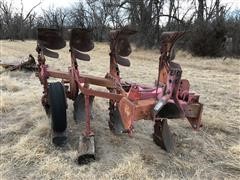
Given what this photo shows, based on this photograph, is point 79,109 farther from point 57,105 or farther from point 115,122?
point 57,105

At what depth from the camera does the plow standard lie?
3.27 m

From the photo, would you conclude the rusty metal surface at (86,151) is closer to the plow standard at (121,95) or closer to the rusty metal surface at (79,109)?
the plow standard at (121,95)

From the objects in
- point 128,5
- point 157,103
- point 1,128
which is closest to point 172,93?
point 157,103

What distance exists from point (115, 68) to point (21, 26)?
35.5m

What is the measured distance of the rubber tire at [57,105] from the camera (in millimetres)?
3867

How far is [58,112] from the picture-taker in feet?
12.7

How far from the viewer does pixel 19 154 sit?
3846mm

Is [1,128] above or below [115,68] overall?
below

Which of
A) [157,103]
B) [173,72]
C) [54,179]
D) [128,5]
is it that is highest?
[128,5]

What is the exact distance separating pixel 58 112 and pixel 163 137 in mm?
1124

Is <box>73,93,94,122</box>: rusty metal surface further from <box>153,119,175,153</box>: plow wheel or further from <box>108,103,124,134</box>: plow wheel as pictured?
<box>153,119,175,153</box>: plow wheel

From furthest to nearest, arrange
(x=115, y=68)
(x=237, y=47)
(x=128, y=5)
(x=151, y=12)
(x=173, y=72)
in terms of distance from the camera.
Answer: (x=128, y=5), (x=151, y=12), (x=237, y=47), (x=115, y=68), (x=173, y=72)

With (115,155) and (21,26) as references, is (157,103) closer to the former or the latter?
(115,155)

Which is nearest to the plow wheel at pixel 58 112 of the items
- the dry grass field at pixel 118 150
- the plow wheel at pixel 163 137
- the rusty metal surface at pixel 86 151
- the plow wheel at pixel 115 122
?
the dry grass field at pixel 118 150
